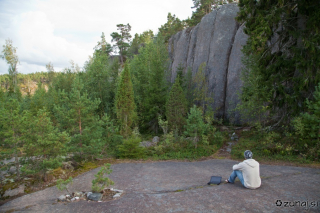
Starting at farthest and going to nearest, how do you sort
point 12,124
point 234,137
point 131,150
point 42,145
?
1. point 234,137
2. point 131,150
3. point 12,124
4. point 42,145

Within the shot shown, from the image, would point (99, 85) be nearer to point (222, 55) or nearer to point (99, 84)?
point (99, 84)

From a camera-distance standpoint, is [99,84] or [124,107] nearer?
[124,107]

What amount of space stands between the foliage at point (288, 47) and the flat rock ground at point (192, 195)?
15.5 feet

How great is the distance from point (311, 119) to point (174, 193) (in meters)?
7.96

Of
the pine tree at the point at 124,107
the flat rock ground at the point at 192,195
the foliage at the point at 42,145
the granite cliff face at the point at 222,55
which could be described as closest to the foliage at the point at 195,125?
the flat rock ground at the point at 192,195

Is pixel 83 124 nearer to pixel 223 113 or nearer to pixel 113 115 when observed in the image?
pixel 113 115

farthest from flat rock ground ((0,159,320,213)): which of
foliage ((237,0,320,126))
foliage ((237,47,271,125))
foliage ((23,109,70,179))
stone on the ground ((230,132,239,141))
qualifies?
stone on the ground ((230,132,239,141))

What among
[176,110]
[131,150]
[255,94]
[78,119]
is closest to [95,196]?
[78,119]

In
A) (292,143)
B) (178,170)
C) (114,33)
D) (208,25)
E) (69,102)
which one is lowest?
(178,170)

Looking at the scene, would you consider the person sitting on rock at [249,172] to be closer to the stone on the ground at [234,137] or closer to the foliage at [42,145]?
the foliage at [42,145]

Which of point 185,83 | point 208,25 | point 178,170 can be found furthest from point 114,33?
point 178,170

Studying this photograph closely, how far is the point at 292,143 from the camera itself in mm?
11555

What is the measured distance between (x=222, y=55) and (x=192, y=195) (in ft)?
67.1

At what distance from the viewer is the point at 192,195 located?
6.02 metres
